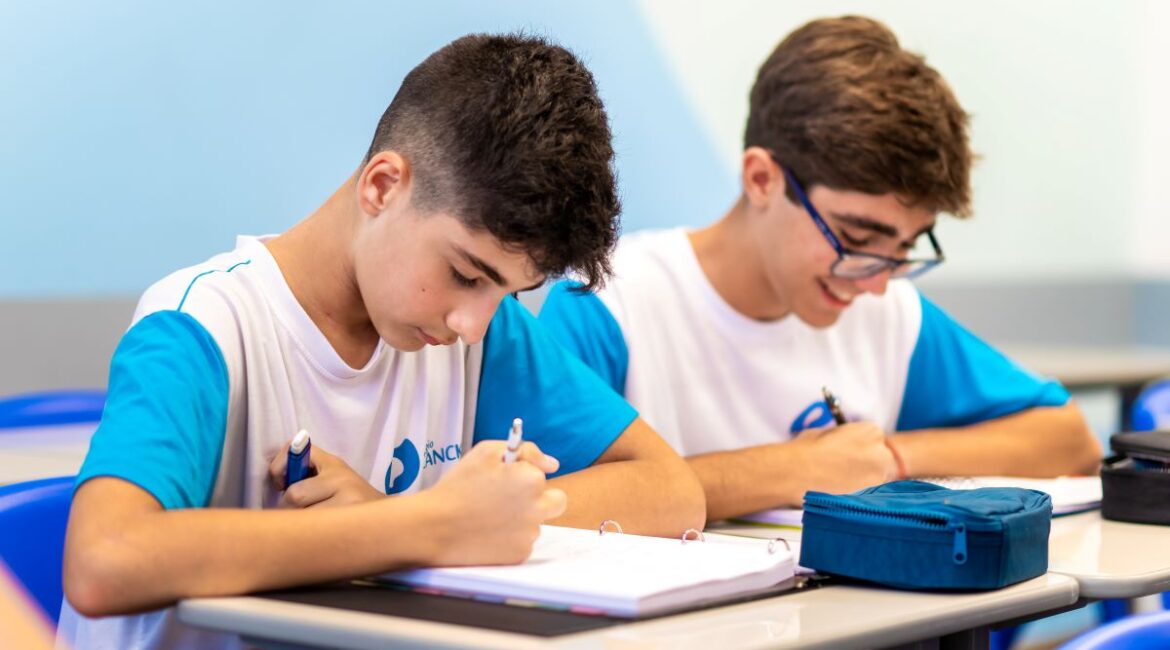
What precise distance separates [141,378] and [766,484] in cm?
92

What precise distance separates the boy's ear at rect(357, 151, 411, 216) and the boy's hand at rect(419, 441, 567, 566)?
33 centimetres

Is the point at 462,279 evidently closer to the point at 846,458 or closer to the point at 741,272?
the point at 846,458

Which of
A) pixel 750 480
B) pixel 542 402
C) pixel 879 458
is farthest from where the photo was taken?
pixel 879 458

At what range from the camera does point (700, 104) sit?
12.2ft

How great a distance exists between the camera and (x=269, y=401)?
1.50 m

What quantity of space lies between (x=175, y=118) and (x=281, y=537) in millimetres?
1629

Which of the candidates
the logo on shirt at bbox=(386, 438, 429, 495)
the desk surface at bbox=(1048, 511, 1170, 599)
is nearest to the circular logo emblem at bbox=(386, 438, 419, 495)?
the logo on shirt at bbox=(386, 438, 429, 495)

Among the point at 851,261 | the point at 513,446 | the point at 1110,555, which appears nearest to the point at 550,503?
the point at 513,446

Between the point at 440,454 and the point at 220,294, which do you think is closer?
the point at 220,294

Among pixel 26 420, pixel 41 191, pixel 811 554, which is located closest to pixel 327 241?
pixel 811 554

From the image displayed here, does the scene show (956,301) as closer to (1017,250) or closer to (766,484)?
(1017,250)

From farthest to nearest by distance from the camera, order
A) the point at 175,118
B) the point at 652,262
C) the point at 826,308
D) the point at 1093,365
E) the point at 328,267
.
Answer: the point at 1093,365, the point at 175,118, the point at 652,262, the point at 826,308, the point at 328,267

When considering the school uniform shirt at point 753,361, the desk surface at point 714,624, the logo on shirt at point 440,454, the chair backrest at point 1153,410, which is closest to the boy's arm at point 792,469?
the school uniform shirt at point 753,361

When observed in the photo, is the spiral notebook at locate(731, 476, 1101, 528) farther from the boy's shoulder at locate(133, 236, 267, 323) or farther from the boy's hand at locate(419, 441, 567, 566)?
the boy's shoulder at locate(133, 236, 267, 323)
